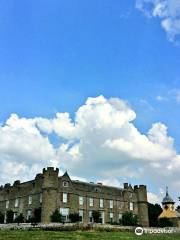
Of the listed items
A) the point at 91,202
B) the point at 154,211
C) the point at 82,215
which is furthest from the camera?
the point at 154,211

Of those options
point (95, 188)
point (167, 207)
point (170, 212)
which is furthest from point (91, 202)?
point (167, 207)

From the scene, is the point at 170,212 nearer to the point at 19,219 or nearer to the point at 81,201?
the point at 81,201

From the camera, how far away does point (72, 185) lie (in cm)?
7775

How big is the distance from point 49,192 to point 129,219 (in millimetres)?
17436

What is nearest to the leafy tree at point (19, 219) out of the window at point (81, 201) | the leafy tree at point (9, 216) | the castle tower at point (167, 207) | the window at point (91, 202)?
the leafy tree at point (9, 216)

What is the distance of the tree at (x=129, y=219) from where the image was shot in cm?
7927

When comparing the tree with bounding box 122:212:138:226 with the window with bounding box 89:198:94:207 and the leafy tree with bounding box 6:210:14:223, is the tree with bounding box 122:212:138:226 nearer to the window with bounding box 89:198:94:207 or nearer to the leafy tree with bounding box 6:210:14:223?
the window with bounding box 89:198:94:207

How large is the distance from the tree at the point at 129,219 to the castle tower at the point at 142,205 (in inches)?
187

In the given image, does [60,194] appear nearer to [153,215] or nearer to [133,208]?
[133,208]

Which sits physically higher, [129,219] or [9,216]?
[9,216]

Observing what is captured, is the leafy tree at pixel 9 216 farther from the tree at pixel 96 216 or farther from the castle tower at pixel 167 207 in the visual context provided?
the castle tower at pixel 167 207

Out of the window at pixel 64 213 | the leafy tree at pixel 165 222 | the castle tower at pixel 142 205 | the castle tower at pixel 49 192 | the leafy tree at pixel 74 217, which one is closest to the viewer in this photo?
the castle tower at pixel 49 192

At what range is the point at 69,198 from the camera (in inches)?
2995

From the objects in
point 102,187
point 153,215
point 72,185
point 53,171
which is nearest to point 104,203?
point 102,187
